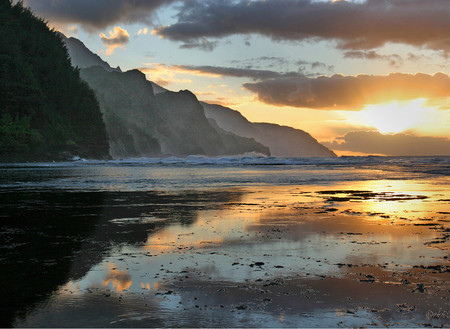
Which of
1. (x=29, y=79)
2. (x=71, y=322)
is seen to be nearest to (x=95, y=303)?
(x=71, y=322)

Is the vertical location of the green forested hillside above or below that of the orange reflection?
above

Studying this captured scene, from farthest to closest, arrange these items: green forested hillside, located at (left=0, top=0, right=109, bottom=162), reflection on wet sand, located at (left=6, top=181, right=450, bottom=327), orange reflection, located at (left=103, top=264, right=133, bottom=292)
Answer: green forested hillside, located at (left=0, top=0, right=109, bottom=162), orange reflection, located at (left=103, top=264, right=133, bottom=292), reflection on wet sand, located at (left=6, top=181, right=450, bottom=327)

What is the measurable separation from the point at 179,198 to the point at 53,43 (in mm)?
115989

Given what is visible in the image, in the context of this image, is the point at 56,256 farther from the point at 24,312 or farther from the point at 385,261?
the point at 385,261

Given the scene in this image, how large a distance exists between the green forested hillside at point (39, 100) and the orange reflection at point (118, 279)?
82.9m

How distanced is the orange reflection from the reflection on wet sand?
0.02 metres

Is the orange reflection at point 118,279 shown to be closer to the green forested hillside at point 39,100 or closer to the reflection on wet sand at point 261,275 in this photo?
the reflection on wet sand at point 261,275

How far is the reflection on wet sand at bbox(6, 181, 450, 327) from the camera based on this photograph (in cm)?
551

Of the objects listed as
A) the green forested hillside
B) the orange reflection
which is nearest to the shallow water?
the orange reflection

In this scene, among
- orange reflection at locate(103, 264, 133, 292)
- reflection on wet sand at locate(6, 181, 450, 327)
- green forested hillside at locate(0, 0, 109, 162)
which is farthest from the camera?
green forested hillside at locate(0, 0, 109, 162)

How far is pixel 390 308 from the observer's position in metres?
5.80

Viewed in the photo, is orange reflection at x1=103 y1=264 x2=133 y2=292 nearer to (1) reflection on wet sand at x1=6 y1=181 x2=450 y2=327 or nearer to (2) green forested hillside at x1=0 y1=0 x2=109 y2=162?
(1) reflection on wet sand at x1=6 y1=181 x2=450 y2=327

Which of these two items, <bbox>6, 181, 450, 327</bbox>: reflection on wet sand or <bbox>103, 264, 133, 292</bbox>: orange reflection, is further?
<bbox>103, 264, 133, 292</bbox>: orange reflection

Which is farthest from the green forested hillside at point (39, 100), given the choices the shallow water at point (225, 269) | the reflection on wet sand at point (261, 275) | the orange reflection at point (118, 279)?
the orange reflection at point (118, 279)
